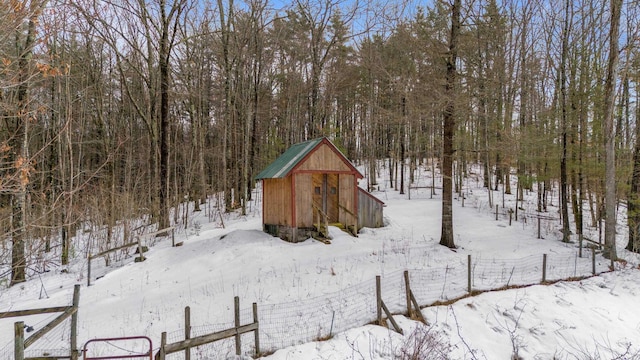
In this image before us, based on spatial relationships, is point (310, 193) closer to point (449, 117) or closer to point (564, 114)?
point (449, 117)

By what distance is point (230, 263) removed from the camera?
10.4m

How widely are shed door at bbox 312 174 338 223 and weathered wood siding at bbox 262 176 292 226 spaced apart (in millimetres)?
1690

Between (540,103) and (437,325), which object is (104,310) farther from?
(540,103)

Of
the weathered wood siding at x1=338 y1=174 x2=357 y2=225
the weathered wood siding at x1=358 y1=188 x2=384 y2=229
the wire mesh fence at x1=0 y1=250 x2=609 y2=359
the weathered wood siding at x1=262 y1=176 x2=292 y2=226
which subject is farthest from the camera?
the weathered wood siding at x1=358 y1=188 x2=384 y2=229

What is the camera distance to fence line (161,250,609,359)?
6590mm

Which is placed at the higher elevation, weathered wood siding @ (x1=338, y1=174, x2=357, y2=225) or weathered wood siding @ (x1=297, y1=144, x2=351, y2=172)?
weathered wood siding @ (x1=297, y1=144, x2=351, y2=172)

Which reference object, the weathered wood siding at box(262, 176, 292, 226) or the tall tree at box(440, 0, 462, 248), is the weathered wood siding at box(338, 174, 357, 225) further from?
the tall tree at box(440, 0, 462, 248)

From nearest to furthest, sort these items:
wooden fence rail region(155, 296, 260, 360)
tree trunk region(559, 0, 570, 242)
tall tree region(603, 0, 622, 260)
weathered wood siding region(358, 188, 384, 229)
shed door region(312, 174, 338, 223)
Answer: wooden fence rail region(155, 296, 260, 360)
tall tree region(603, 0, 622, 260)
tree trunk region(559, 0, 570, 242)
shed door region(312, 174, 338, 223)
weathered wood siding region(358, 188, 384, 229)

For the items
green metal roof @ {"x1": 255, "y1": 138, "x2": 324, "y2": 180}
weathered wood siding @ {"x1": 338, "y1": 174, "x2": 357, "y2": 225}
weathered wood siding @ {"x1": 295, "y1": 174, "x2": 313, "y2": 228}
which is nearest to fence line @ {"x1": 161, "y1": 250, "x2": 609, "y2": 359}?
weathered wood siding @ {"x1": 295, "y1": 174, "x2": 313, "y2": 228}

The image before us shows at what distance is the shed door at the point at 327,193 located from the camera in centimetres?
1400

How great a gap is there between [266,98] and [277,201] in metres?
17.0

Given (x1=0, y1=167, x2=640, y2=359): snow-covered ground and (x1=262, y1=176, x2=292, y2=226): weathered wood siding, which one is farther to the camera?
(x1=262, y1=176, x2=292, y2=226): weathered wood siding

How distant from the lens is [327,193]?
14.1 m

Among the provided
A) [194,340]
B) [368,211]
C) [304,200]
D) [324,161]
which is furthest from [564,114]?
[194,340]
